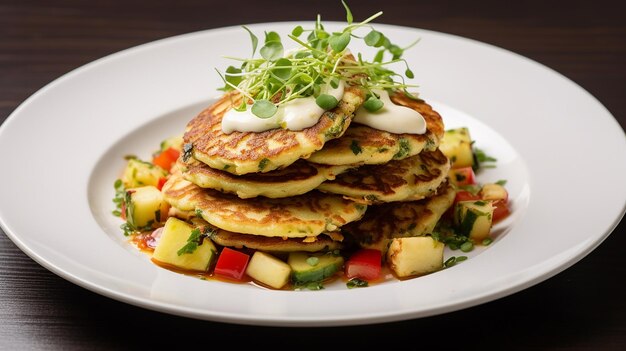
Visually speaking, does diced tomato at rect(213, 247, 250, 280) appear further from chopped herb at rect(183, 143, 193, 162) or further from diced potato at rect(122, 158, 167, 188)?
diced potato at rect(122, 158, 167, 188)

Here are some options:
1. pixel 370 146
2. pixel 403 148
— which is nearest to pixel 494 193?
pixel 403 148

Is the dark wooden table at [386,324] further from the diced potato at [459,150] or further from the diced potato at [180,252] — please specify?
the diced potato at [459,150]

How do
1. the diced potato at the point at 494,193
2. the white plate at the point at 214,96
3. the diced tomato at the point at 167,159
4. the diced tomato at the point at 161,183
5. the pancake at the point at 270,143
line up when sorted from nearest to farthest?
the white plate at the point at 214,96 < the pancake at the point at 270,143 < the diced potato at the point at 494,193 < the diced tomato at the point at 161,183 < the diced tomato at the point at 167,159

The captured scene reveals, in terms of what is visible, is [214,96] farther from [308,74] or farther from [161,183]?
[308,74]

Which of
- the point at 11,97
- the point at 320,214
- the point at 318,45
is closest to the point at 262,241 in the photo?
the point at 320,214

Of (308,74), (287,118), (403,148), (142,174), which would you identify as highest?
(308,74)

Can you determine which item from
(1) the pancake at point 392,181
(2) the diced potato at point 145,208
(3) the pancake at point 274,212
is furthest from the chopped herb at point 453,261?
(2) the diced potato at point 145,208

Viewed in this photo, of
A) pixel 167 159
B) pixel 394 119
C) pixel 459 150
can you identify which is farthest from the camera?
pixel 167 159
